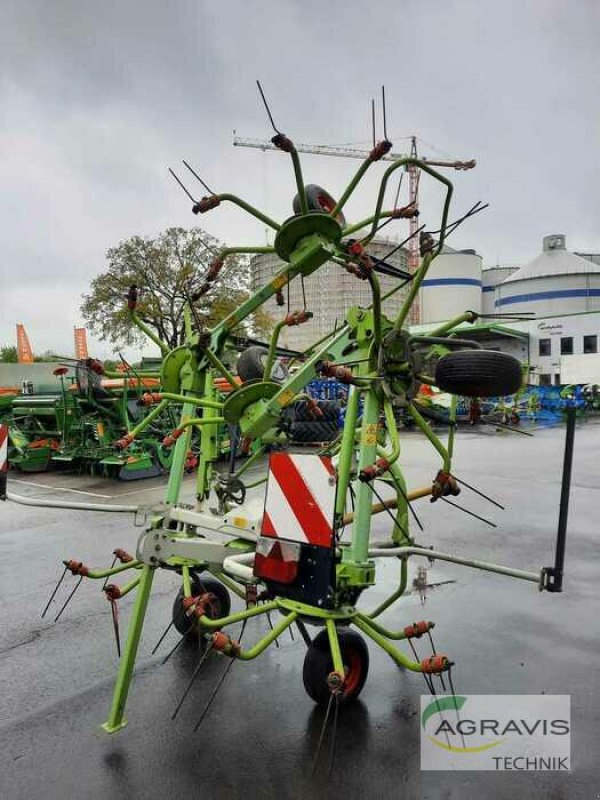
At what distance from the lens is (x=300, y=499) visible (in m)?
3.00

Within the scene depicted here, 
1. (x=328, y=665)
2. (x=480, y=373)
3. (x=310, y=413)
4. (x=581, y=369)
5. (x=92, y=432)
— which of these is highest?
(x=581, y=369)

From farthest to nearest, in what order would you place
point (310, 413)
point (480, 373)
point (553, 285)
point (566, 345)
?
point (553, 285), point (566, 345), point (310, 413), point (480, 373)

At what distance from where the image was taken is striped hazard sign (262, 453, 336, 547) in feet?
9.65

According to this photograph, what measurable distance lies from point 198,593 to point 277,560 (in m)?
1.20

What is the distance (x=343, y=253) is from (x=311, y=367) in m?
0.70

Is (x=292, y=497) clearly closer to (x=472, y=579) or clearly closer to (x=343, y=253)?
(x=343, y=253)

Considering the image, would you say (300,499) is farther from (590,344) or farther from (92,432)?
(590,344)

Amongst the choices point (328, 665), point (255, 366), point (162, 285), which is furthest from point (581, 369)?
point (328, 665)

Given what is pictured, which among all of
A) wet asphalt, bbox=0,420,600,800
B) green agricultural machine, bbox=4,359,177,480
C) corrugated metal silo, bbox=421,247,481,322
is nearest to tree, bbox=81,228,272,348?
green agricultural machine, bbox=4,359,177,480

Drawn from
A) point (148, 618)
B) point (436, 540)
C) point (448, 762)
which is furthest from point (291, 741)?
point (436, 540)

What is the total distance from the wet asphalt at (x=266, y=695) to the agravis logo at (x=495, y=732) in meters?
0.06

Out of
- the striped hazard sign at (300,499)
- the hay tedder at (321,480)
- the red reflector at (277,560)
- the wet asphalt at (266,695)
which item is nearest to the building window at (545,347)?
the wet asphalt at (266,695)

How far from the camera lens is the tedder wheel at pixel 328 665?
10.2ft

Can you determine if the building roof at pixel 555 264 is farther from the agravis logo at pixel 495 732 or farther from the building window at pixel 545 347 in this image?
the agravis logo at pixel 495 732
